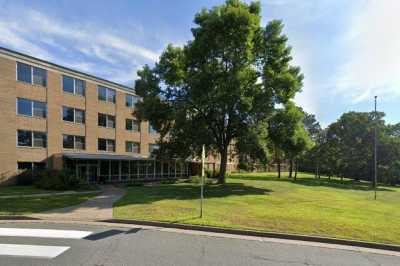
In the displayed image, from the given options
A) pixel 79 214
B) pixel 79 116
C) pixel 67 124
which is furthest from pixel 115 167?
pixel 79 214

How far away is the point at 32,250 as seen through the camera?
6.85 m

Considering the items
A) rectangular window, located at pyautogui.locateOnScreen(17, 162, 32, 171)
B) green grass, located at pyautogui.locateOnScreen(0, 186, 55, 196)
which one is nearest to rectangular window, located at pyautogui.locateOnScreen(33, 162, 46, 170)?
rectangular window, located at pyautogui.locateOnScreen(17, 162, 32, 171)

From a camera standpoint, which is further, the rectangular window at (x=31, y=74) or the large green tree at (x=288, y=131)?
the rectangular window at (x=31, y=74)

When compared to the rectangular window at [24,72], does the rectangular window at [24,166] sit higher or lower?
lower

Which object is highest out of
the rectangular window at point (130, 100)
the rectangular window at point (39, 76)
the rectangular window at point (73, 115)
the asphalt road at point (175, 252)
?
the rectangular window at point (39, 76)

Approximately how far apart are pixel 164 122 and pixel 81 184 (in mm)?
8776

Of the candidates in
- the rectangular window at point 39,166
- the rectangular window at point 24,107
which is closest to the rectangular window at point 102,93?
the rectangular window at point 24,107

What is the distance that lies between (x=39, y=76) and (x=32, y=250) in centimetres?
2631

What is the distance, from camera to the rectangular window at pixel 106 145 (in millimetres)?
35656

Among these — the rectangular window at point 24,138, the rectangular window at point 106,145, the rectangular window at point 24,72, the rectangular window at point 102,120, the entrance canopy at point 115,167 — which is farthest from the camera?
the rectangular window at point 106,145

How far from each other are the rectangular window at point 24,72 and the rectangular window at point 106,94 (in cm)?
786

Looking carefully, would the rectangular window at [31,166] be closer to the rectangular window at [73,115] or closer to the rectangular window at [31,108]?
the rectangular window at [31,108]

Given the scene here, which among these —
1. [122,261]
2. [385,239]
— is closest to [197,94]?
[385,239]

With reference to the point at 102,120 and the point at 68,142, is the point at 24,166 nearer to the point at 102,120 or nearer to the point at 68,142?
the point at 68,142
